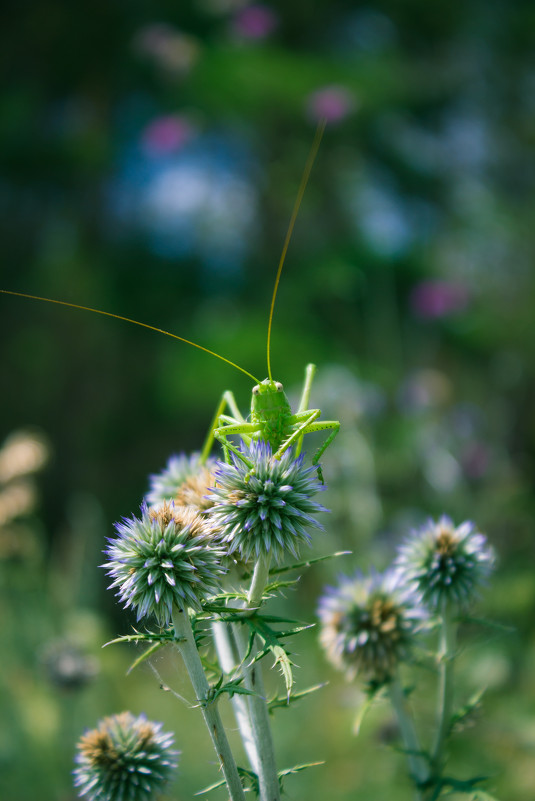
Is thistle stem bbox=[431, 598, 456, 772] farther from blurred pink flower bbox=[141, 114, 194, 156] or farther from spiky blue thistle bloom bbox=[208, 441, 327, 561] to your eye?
blurred pink flower bbox=[141, 114, 194, 156]

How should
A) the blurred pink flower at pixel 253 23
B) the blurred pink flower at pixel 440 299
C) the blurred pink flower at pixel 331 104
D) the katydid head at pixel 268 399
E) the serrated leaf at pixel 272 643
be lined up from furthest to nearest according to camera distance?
the blurred pink flower at pixel 253 23 < the blurred pink flower at pixel 440 299 < the blurred pink flower at pixel 331 104 < the katydid head at pixel 268 399 < the serrated leaf at pixel 272 643

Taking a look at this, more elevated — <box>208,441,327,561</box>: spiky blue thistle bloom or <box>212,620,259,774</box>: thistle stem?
<box>208,441,327,561</box>: spiky blue thistle bloom

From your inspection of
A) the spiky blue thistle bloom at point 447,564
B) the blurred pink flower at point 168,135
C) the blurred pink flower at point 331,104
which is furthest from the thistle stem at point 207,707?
the blurred pink flower at point 168,135

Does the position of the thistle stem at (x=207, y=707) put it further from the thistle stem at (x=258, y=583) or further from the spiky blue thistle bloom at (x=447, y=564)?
the spiky blue thistle bloom at (x=447, y=564)

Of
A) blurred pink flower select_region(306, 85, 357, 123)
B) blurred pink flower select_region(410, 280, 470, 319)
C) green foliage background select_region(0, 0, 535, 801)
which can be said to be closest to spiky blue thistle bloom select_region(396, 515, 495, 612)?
green foliage background select_region(0, 0, 535, 801)

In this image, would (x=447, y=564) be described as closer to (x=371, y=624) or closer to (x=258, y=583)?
(x=371, y=624)

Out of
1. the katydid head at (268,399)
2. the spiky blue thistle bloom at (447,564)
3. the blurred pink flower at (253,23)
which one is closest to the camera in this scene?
the spiky blue thistle bloom at (447,564)

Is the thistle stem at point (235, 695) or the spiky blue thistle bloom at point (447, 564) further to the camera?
the spiky blue thistle bloom at point (447, 564)

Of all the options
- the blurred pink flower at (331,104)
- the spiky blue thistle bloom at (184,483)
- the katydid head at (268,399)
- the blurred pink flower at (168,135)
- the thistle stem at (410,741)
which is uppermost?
the blurred pink flower at (168,135)
